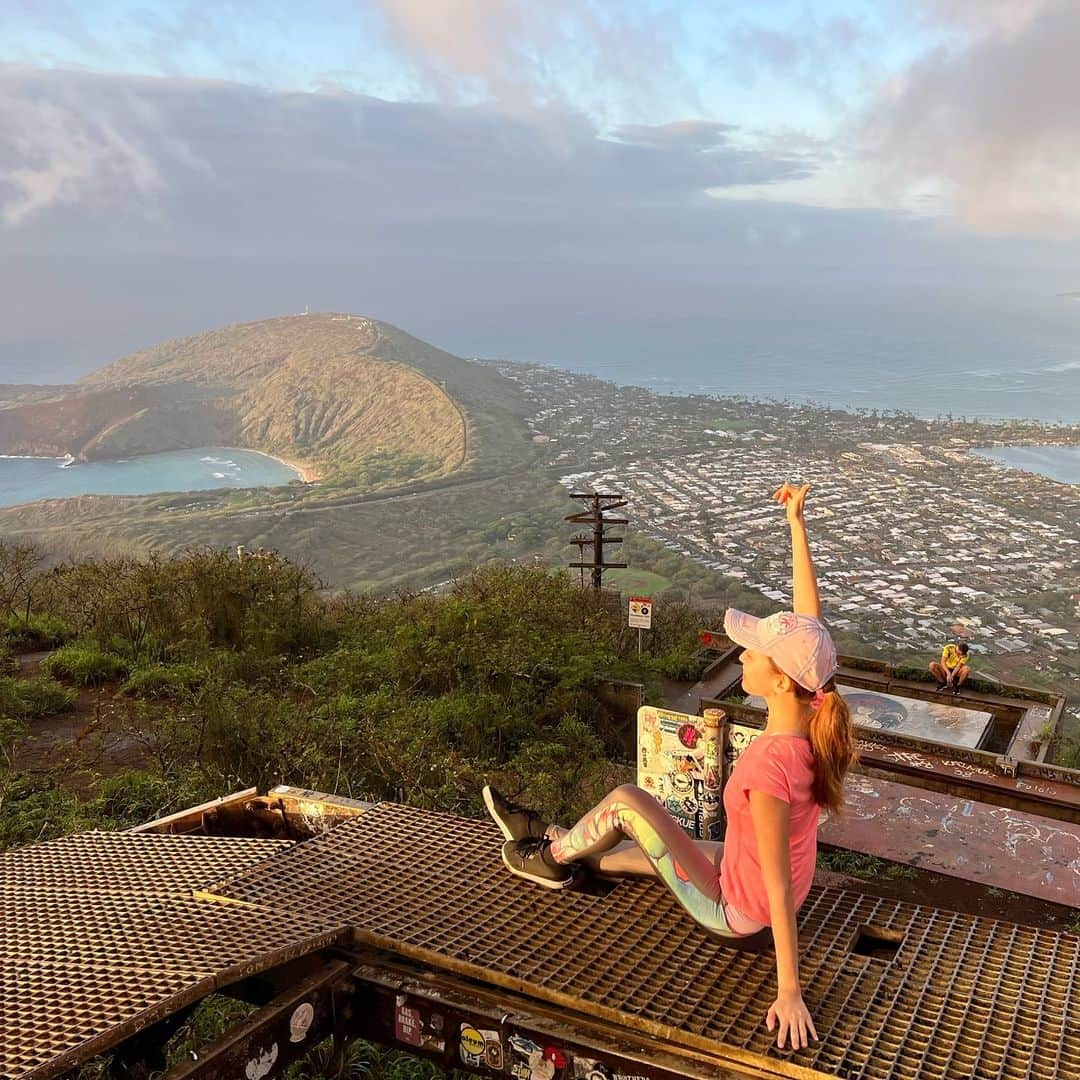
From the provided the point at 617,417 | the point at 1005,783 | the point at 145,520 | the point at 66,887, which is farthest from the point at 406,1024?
the point at 617,417

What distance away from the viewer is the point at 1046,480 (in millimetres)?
54125

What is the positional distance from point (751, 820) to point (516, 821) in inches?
38.1

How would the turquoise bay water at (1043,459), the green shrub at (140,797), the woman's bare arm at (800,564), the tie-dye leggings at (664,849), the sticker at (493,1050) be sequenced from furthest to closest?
the turquoise bay water at (1043,459)
the green shrub at (140,797)
the woman's bare arm at (800,564)
the tie-dye leggings at (664,849)
the sticker at (493,1050)

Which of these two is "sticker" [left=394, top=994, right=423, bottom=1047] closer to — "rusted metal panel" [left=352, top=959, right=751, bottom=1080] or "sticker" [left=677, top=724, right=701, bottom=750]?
"rusted metal panel" [left=352, top=959, right=751, bottom=1080]

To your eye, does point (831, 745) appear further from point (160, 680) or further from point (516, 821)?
point (160, 680)

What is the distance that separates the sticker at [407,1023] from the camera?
8.83 ft

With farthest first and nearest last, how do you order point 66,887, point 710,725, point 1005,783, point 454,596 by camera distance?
point 454,596, point 1005,783, point 710,725, point 66,887

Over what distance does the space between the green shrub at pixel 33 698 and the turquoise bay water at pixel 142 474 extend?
Answer: 1925 inches

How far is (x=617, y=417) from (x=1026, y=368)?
191ft

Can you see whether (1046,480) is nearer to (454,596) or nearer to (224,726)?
(454,596)

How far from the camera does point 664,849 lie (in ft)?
9.96

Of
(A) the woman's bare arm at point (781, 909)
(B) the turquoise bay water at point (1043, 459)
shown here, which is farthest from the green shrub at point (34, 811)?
(B) the turquoise bay water at point (1043, 459)

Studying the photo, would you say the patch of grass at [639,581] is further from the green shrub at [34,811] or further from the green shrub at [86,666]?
the green shrub at [34,811]

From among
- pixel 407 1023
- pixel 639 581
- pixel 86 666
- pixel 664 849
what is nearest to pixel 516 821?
pixel 664 849
